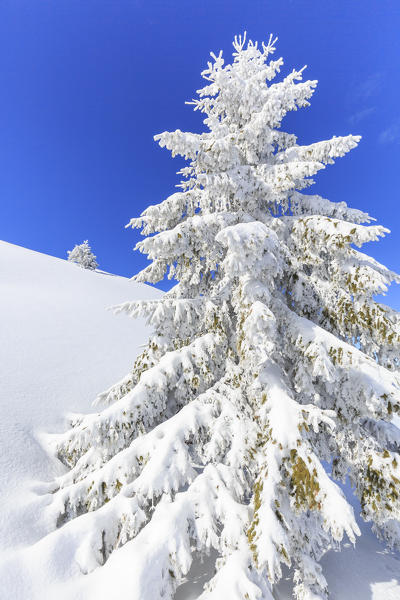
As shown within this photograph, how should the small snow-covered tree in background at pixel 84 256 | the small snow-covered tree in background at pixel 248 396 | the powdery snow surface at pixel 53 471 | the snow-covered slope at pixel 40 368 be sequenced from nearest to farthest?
the powdery snow surface at pixel 53 471
the small snow-covered tree in background at pixel 248 396
the snow-covered slope at pixel 40 368
the small snow-covered tree in background at pixel 84 256

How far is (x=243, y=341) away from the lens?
4.97 meters

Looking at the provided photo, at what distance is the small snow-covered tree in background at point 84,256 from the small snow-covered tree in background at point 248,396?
127 ft

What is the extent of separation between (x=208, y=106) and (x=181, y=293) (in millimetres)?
5791

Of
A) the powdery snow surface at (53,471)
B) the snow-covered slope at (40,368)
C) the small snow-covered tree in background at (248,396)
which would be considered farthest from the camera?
the snow-covered slope at (40,368)

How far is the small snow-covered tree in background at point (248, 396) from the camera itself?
3738 mm

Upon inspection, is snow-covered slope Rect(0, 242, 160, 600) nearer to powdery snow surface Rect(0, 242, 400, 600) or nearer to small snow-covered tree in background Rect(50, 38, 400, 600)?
powdery snow surface Rect(0, 242, 400, 600)

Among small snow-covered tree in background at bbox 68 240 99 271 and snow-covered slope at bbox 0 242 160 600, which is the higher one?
small snow-covered tree in background at bbox 68 240 99 271

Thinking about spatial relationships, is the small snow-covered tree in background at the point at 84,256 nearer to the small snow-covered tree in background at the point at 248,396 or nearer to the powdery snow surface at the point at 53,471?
the powdery snow surface at the point at 53,471

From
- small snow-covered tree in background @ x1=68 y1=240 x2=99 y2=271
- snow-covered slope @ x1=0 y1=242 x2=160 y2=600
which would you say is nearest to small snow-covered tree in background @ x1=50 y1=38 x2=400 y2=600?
snow-covered slope @ x1=0 y1=242 x2=160 y2=600

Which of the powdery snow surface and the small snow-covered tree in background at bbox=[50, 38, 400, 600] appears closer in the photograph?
the powdery snow surface

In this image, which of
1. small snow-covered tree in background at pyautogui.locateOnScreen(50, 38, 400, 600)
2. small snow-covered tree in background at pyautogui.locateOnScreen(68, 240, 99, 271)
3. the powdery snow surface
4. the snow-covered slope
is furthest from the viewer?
small snow-covered tree in background at pyautogui.locateOnScreen(68, 240, 99, 271)

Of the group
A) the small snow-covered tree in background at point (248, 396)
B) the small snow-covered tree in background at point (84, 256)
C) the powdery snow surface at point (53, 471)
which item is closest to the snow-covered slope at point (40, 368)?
the powdery snow surface at point (53, 471)

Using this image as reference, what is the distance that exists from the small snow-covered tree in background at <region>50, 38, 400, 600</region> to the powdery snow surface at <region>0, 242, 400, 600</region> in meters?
0.29

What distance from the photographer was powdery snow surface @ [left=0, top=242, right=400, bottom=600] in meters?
3.55
